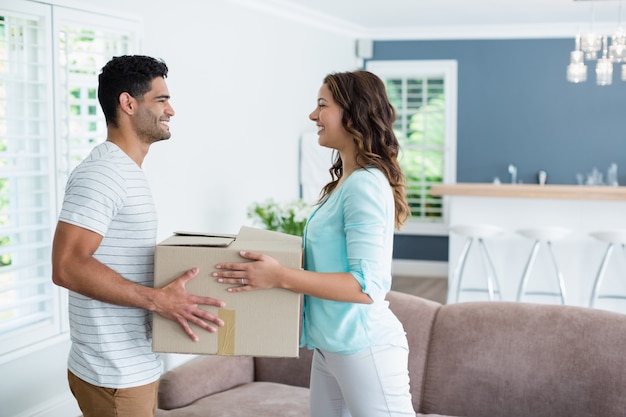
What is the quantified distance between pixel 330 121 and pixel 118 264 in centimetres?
61

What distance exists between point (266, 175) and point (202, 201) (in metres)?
1.14

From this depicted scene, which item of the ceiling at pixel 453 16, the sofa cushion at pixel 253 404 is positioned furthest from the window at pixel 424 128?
the sofa cushion at pixel 253 404

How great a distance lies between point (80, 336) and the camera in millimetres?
1819

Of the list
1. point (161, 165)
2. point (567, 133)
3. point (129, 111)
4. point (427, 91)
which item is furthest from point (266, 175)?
point (129, 111)

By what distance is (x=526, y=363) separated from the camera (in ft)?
9.33

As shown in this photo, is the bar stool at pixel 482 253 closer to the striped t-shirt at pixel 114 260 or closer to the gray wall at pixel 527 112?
the gray wall at pixel 527 112

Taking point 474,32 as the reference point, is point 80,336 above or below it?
below

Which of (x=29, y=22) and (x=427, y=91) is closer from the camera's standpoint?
(x=29, y=22)

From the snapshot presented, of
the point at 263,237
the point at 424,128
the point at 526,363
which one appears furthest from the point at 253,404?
the point at 424,128

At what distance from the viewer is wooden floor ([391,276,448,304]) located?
7226 mm

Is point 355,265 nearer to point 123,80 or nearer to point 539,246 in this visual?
point 123,80

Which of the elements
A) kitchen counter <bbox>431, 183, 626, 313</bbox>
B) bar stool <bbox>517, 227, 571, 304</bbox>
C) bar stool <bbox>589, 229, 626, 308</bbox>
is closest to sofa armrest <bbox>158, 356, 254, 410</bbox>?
bar stool <bbox>517, 227, 571, 304</bbox>

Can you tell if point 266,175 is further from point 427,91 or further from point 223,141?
point 427,91

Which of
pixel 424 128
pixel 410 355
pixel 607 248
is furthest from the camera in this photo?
pixel 424 128
